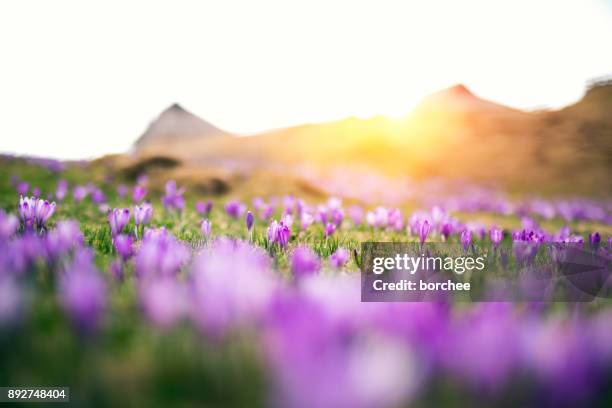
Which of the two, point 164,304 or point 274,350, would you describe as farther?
Result: point 164,304

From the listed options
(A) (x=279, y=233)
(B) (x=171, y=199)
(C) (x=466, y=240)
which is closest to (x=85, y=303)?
(A) (x=279, y=233)

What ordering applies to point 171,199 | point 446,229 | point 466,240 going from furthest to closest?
point 171,199 < point 446,229 < point 466,240

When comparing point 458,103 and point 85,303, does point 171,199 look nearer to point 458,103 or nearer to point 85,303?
point 85,303

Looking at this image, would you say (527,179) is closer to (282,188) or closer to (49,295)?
(282,188)

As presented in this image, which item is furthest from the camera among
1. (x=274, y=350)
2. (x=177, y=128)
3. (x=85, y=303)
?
(x=177, y=128)

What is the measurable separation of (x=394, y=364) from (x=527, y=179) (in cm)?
3030

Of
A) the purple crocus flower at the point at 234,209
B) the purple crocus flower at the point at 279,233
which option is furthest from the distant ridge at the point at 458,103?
the purple crocus flower at the point at 279,233

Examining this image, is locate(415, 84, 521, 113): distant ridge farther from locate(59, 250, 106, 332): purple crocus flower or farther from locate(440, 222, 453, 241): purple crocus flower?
locate(59, 250, 106, 332): purple crocus flower

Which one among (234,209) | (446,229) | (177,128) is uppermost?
(177,128)

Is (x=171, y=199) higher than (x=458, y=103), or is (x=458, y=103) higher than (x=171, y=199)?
(x=458, y=103)

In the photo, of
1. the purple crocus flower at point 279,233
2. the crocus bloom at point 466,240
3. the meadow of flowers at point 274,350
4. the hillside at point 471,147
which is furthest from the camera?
the hillside at point 471,147

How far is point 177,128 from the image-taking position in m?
91.4

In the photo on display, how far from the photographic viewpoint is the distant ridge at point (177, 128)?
82.5 metres

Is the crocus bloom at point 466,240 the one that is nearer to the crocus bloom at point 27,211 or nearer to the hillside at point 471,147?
the crocus bloom at point 27,211
